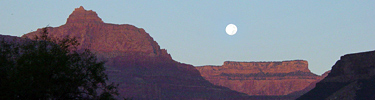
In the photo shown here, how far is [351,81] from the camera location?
11875 centimetres

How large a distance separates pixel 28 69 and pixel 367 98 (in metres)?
83.7

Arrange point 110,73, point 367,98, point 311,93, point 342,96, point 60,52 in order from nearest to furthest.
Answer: point 60,52
point 367,98
point 342,96
point 311,93
point 110,73

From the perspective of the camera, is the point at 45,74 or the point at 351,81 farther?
the point at 351,81

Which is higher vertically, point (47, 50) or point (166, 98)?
point (47, 50)

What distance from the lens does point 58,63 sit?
84.8ft

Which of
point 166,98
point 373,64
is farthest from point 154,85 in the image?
point 373,64

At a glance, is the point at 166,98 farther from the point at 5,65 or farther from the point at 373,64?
the point at 5,65

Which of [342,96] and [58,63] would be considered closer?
[58,63]

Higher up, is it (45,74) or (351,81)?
(45,74)

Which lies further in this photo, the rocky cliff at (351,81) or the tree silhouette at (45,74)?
the rocky cliff at (351,81)

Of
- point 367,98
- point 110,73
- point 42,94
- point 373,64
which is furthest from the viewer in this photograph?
point 110,73

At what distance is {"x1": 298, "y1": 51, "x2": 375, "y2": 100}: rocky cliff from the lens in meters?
105

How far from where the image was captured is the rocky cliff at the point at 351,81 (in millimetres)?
105025

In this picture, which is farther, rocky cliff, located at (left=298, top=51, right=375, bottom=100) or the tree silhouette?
rocky cliff, located at (left=298, top=51, right=375, bottom=100)
